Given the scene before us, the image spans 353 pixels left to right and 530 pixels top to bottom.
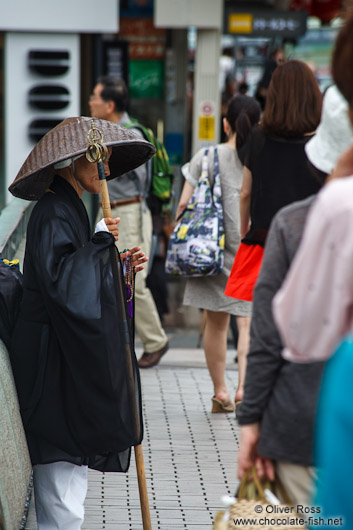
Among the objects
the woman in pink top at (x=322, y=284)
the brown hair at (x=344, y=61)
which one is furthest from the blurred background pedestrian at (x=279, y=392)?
the woman in pink top at (x=322, y=284)

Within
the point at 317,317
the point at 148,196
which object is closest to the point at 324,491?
the point at 317,317

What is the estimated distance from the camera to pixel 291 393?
244cm

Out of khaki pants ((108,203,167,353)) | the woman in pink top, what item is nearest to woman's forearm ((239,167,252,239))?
khaki pants ((108,203,167,353))

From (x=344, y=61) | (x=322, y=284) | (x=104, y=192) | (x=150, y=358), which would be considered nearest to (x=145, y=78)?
(x=150, y=358)

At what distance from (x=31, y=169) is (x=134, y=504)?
1757 millimetres

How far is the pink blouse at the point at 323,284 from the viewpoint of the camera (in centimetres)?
170

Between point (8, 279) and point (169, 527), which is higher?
point (8, 279)

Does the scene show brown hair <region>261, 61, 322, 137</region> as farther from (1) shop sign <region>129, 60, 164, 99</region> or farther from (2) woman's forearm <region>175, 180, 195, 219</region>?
(1) shop sign <region>129, 60, 164, 99</region>

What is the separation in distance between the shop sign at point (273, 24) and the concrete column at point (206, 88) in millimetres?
782

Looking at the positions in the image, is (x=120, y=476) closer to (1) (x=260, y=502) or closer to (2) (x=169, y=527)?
(2) (x=169, y=527)

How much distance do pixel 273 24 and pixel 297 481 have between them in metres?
10.0

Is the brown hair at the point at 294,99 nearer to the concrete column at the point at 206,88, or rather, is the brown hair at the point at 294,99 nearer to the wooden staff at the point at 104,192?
the wooden staff at the point at 104,192

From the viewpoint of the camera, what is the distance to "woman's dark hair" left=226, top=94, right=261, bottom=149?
5.59 meters

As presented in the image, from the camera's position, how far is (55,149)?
11.7 feet
